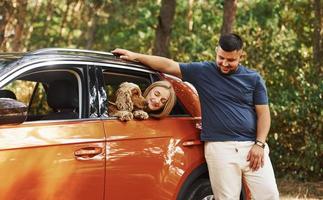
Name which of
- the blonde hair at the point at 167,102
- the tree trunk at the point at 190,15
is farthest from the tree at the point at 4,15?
the tree trunk at the point at 190,15

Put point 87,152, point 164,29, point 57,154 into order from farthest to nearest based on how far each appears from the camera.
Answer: point 164,29, point 87,152, point 57,154

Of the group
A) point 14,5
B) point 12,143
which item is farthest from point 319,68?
point 12,143

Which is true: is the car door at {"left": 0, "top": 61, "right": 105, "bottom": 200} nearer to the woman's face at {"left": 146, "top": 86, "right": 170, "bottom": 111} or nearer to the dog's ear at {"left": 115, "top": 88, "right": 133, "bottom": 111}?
the dog's ear at {"left": 115, "top": 88, "right": 133, "bottom": 111}

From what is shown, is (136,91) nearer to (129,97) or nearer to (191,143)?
(129,97)

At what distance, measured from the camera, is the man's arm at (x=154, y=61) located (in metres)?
5.35

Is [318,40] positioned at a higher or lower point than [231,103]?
higher

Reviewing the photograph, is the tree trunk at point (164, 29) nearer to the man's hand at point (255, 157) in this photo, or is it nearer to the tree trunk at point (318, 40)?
the tree trunk at point (318, 40)

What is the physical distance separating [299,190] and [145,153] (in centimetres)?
532

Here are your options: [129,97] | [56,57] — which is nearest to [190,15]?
[129,97]

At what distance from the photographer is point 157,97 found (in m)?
5.26

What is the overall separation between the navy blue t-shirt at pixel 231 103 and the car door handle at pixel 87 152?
1.21 metres

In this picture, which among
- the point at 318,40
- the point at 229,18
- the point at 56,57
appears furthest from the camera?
the point at 318,40

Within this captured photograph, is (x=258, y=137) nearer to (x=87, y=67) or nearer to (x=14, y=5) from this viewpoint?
(x=87, y=67)

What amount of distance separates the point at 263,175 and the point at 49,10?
20.7 meters
